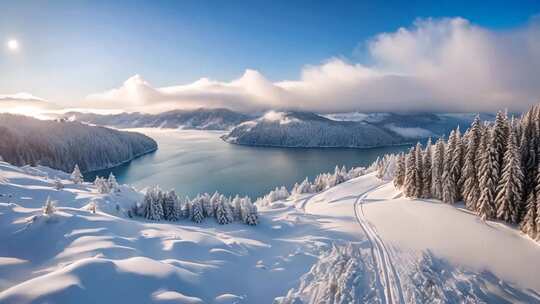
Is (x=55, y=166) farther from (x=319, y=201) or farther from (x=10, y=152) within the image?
(x=319, y=201)

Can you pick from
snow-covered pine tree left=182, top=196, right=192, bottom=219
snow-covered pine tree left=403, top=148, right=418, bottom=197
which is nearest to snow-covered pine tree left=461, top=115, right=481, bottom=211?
snow-covered pine tree left=403, top=148, right=418, bottom=197

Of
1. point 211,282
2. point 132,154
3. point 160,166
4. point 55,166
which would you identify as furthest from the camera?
point 132,154

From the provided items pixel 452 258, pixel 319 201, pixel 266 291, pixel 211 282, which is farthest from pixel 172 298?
pixel 319 201

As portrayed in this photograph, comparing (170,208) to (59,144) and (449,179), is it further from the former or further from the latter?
(59,144)

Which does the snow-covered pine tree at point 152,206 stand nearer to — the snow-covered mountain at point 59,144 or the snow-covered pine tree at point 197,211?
the snow-covered pine tree at point 197,211

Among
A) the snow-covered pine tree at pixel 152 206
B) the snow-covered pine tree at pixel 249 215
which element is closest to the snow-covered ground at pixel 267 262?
the snow-covered pine tree at pixel 249 215

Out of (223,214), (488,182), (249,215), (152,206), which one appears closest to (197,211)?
(223,214)
